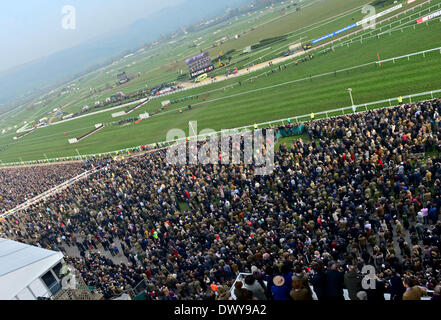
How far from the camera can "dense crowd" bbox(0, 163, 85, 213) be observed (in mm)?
40969

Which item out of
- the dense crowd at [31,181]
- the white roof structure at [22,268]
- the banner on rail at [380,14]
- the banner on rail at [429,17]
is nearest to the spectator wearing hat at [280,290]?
the white roof structure at [22,268]

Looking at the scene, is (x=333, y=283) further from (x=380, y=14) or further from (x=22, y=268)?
(x=380, y=14)

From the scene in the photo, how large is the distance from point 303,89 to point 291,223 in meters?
31.0

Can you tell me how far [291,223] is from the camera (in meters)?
15.6

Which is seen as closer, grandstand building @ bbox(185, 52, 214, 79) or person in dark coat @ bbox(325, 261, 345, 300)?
person in dark coat @ bbox(325, 261, 345, 300)

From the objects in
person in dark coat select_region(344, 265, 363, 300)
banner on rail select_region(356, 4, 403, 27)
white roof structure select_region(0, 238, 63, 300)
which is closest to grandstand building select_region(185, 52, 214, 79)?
banner on rail select_region(356, 4, 403, 27)

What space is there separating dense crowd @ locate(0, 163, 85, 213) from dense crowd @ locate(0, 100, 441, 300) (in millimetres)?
14524

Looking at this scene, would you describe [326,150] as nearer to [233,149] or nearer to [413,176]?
[413,176]

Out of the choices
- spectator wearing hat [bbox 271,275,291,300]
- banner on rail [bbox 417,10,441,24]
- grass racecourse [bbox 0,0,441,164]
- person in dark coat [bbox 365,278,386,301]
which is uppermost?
spectator wearing hat [bbox 271,275,291,300]

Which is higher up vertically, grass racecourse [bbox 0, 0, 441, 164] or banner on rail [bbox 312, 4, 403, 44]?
banner on rail [bbox 312, 4, 403, 44]

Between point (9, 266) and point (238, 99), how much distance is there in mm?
43564

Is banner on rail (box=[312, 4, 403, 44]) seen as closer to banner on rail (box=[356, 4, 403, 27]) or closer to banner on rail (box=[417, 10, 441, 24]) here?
banner on rail (box=[356, 4, 403, 27])

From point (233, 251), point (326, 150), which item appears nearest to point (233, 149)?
point (326, 150)
